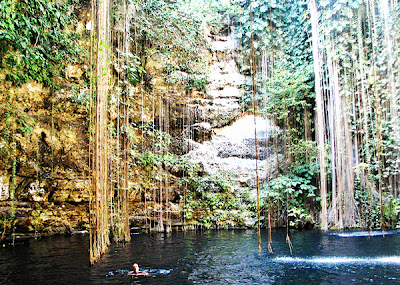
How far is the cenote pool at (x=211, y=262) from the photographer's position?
3.47m

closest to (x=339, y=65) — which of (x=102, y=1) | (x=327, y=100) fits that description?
(x=327, y=100)

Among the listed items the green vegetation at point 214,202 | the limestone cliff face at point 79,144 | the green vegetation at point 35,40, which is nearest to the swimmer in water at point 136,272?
the limestone cliff face at point 79,144

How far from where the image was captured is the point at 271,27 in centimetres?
1093

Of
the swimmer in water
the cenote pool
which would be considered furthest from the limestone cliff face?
the swimmer in water

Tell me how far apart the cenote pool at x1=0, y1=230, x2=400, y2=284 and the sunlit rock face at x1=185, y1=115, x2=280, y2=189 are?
3.30 meters

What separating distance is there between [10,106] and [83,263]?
14.2ft

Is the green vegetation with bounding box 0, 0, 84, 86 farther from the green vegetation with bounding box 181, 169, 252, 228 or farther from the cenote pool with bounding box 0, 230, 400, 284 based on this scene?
the green vegetation with bounding box 181, 169, 252, 228

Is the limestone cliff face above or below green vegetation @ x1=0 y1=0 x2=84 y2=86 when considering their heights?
below

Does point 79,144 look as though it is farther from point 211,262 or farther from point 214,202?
point 211,262

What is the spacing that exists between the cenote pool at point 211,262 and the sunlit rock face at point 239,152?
3.30 meters

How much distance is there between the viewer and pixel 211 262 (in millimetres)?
4367

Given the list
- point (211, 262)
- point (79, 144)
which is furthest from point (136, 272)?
point (79, 144)

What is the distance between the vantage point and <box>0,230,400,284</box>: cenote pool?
347 centimetres

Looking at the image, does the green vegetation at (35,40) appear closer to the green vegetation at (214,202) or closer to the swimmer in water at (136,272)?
the green vegetation at (214,202)
